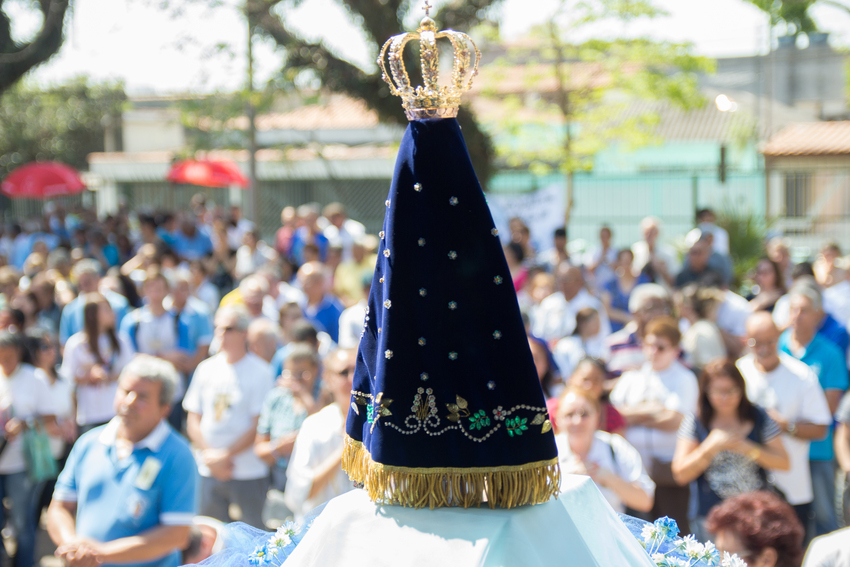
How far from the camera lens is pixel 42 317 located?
768cm

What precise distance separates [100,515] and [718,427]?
311cm

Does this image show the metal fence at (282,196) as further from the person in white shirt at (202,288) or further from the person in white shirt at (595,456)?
the person in white shirt at (595,456)

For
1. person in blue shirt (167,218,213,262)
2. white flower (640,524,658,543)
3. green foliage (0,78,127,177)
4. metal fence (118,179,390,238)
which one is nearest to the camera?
white flower (640,524,658,543)

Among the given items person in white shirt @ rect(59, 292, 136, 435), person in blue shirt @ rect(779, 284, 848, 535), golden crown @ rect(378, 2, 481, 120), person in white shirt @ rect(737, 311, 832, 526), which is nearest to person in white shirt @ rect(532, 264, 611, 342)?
person in blue shirt @ rect(779, 284, 848, 535)

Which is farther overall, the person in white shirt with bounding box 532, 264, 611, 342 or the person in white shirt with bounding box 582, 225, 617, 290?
the person in white shirt with bounding box 582, 225, 617, 290

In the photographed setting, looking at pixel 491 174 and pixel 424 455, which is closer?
pixel 424 455

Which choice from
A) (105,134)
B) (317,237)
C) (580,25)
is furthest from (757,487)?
(105,134)

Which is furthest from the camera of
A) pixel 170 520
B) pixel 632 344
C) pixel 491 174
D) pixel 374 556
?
pixel 491 174

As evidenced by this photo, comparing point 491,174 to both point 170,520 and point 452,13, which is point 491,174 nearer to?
point 452,13

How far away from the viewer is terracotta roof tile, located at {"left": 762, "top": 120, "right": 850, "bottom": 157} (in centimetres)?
2060

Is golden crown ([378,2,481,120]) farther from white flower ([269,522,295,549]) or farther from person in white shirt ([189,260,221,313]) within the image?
person in white shirt ([189,260,221,313])

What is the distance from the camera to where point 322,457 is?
4285mm

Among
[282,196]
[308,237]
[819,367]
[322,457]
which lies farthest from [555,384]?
[282,196]

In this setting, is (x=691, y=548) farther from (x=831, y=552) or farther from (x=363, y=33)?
(x=363, y=33)
